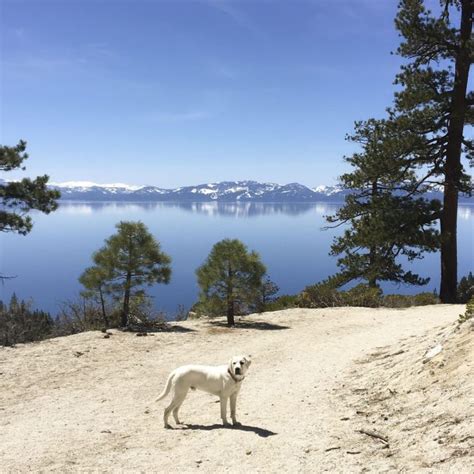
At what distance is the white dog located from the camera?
24.5 feet

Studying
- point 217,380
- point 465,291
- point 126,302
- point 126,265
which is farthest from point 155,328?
point 465,291

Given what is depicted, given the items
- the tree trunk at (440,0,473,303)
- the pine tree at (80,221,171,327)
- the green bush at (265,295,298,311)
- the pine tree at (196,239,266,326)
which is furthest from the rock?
the green bush at (265,295,298,311)

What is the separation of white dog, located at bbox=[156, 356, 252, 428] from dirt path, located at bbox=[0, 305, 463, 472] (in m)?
0.40

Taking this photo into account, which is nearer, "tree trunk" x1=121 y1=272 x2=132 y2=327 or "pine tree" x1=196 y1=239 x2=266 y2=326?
"tree trunk" x1=121 y1=272 x2=132 y2=327

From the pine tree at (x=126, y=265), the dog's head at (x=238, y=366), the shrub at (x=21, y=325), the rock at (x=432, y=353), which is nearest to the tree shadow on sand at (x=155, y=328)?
the pine tree at (x=126, y=265)

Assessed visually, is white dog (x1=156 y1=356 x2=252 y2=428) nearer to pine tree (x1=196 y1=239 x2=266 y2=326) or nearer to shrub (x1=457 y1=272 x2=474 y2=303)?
pine tree (x1=196 y1=239 x2=266 y2=326)

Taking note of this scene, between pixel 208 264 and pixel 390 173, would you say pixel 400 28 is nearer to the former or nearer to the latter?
pixel 390 173

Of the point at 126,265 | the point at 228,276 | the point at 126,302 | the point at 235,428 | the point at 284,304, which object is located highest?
the point at 126,265

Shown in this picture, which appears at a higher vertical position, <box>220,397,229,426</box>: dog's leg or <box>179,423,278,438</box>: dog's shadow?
<box>220,397,229,426</box>: dog's leg

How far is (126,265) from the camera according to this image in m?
17.0

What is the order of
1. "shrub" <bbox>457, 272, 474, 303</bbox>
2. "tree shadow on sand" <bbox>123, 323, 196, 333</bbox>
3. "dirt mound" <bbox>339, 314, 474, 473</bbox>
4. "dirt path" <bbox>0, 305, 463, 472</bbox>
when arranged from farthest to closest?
"shrub" <bbox>457, 272, 474, 303</bbox>, "tree shadow on sand" <bbox>123, 323, 196, 333</bbox>, "dirt path" <bbox>0, 305, 463, 472</bbox>, "dirt mound" <bbox>339, 314, 474, 473</bbox>

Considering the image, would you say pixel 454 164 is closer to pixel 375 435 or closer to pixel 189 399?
pixel 189 399

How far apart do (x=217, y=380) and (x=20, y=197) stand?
13579 mm

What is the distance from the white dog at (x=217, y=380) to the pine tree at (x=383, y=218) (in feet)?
47.7
